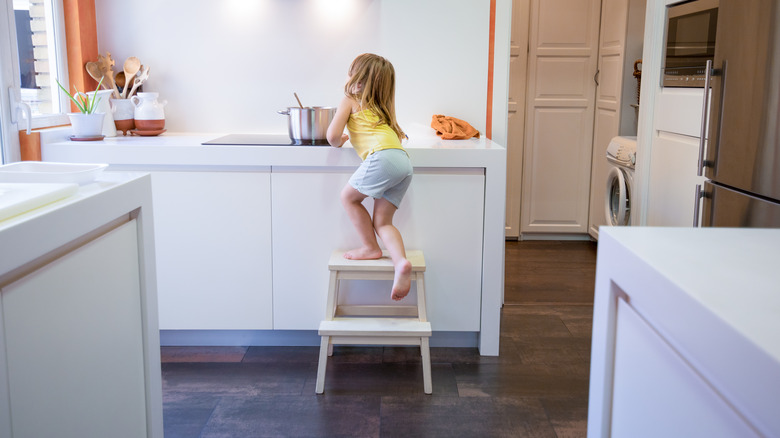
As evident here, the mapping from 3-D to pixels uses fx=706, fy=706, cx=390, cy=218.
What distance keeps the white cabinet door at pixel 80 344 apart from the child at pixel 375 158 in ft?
3.59

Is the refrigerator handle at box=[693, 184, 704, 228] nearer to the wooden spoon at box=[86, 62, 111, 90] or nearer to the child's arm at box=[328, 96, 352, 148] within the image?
the child's arm at box=[328, 96, 352, 148]

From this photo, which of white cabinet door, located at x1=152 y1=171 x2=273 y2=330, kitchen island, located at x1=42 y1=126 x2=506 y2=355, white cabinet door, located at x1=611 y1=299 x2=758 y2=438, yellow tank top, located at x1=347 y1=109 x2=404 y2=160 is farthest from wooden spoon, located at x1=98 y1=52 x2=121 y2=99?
white cabinet door, located at x1=611 y1=299 x2=758 y2=438

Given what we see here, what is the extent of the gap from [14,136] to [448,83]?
180 cm

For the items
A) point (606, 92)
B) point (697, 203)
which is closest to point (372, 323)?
point (697, 203)

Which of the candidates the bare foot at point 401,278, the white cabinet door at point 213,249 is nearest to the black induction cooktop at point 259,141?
the white cabinet door at point 213,249

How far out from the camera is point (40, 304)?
1.18 meters

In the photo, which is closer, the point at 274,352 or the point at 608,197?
the point at 274,352

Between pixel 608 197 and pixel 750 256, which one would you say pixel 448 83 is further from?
pixel 750 256

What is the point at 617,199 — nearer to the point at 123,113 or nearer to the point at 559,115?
the point at 559,115

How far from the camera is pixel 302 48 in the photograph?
3266mm

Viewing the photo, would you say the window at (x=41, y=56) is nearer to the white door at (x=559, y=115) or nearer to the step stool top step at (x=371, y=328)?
the step stool top step at (x=371, y=328)

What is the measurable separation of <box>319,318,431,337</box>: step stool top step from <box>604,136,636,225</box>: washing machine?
5.68ft

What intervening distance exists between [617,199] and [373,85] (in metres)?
2.15

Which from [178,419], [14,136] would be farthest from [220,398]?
[14,136]
